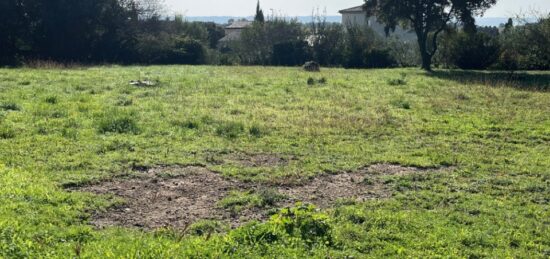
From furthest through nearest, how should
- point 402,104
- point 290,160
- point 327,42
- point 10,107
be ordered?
A: point 327,42
point 402,104
point 10,107
point 290,160

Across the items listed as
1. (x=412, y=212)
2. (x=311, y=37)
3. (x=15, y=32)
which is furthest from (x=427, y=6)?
(x=412, y=212)

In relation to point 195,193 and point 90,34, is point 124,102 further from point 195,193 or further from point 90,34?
point 90,34

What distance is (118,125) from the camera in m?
11.1

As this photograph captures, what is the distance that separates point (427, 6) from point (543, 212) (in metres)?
25.9

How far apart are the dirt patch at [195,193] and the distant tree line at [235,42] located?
2475 cm

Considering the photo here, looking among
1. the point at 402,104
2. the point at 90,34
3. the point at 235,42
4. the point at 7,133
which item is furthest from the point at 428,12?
the point at 7,133

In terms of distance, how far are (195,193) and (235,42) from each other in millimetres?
39579

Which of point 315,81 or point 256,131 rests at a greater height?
point 315,81

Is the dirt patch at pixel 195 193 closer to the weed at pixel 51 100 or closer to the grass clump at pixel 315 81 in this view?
the weed at pixel 51 100

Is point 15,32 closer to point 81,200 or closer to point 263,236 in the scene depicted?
point 81,200

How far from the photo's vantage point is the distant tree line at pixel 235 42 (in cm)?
3344

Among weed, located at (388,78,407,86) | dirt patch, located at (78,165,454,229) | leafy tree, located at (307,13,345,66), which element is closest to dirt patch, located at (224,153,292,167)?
dirt patch, located at (78,165,454,229)

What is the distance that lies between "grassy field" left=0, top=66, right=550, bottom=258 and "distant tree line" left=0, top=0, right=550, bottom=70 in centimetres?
1664

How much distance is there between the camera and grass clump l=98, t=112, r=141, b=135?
1090 cm
